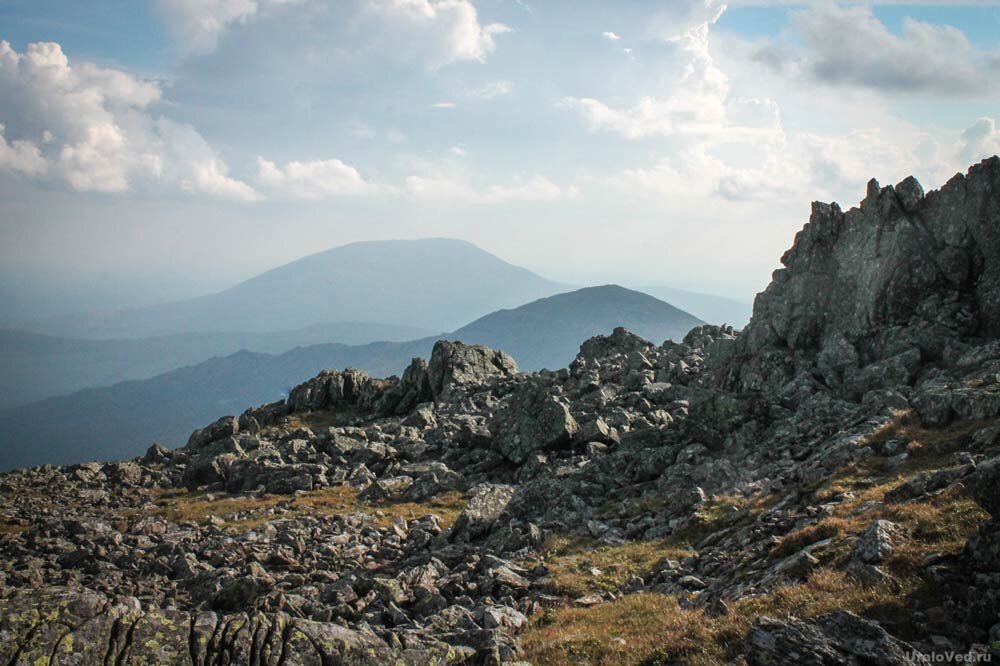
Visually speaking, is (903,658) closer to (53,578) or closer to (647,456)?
(647,456)

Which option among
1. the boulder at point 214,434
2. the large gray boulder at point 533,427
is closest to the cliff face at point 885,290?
the large gray boulder at point 533,427

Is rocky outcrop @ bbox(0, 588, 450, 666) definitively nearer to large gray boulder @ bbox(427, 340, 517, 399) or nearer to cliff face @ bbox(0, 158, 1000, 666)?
cliff face @ bbox(0, 158, 1000, 666)

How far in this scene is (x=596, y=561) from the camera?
26000 millimetres

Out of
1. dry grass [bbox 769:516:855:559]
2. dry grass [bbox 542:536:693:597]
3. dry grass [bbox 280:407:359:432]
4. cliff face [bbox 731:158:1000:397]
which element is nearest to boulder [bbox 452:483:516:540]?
dry grass [bbox 542:536:693:597]

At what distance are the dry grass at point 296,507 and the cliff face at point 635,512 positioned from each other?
0.39 m

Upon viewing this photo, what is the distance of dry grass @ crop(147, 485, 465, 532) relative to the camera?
142 ft

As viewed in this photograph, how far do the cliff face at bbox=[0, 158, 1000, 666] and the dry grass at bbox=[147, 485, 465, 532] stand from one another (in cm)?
39

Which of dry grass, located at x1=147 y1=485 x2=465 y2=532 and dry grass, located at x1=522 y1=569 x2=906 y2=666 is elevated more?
dry grass, located at x1=522 y1=569 x2=906 y2=666

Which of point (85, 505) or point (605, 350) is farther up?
point (605, 350)

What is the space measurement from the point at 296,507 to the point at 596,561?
103ft

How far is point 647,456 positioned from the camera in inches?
1596

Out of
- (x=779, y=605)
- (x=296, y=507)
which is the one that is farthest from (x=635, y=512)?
(x=296, y=507)

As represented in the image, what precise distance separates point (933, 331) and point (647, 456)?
81.5 feet

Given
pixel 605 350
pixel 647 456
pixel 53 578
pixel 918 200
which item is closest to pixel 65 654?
pixel 53 578
